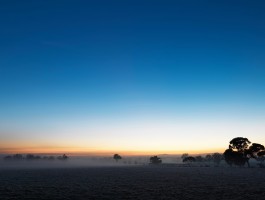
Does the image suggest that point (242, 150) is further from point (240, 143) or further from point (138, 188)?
point (138, 188)

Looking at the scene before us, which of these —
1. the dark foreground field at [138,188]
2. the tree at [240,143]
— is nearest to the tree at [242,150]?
the tree at [240,143]

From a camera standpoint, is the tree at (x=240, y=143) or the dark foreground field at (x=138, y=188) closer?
the dark foreground field at (x=138, y=188)

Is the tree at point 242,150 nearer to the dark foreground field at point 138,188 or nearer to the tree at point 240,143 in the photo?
the tree at point 240,143

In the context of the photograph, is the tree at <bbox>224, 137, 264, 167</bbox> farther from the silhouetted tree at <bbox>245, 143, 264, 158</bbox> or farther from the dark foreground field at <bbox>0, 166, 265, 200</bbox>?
the dark foreground field at <bbox>0, 166, 265, 200</bbox>

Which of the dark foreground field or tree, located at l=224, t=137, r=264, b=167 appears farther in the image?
tree, located at l=224, t=137, r=264, b=167

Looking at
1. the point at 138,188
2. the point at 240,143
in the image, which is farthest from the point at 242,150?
the point at 138,188

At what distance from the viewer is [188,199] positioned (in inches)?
1452

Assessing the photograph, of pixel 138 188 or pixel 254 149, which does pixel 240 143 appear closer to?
pixel 254 149

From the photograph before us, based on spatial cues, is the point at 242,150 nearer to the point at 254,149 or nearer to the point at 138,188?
the point at 254,149

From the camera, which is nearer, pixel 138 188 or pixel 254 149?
pixel 138 188

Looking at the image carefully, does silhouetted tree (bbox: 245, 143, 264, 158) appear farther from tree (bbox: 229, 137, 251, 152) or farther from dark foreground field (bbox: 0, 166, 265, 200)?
dark foreground field (bbox: 0, 166, 265, 200)

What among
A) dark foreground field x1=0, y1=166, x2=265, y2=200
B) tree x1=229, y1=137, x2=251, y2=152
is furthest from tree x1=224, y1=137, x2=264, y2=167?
dark foreground field x1=0, y1=166, x2=265, y2=200

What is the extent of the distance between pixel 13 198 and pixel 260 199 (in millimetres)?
29379

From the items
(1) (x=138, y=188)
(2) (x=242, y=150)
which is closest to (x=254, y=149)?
(2) (x=242, y=150)
